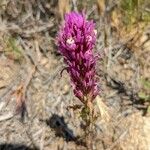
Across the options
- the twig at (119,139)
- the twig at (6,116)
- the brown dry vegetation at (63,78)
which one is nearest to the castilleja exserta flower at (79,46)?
the brown dry vegetation at (63,78)

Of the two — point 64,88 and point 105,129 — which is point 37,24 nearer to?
point 64,88

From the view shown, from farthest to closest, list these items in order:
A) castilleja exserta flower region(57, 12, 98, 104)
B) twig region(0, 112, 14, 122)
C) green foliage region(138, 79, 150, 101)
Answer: green foliage region(138, 79, 150, 101) → twig region(0, 112, 14, 122) → castilleja exserta flower region(57, 12, 98, 104)

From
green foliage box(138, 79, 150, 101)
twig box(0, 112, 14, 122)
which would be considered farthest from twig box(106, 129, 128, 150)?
twig box(0, 112, 14, 122)

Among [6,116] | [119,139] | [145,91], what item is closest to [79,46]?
[119,139]

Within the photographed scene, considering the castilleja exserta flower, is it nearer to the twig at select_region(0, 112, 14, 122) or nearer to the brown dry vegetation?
the brown dry vegetation

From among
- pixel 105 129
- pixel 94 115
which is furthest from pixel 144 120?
pixel 94 115

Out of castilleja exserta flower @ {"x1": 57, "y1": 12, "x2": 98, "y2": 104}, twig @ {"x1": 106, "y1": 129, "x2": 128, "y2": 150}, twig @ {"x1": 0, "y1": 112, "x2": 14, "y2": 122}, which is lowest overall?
twig @ {"x1": 106, "y1": 129, "x2": 128, "y2": 150}
